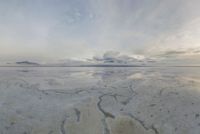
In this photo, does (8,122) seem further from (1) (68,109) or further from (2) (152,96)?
(2) (152,96)

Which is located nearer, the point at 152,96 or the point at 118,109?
the point at 118,109

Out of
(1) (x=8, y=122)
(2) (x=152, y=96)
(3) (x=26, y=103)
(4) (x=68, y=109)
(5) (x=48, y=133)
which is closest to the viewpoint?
(5) (x=48, y=133)

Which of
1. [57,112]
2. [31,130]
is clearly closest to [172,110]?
[57,112]

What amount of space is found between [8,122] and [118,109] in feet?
17.7

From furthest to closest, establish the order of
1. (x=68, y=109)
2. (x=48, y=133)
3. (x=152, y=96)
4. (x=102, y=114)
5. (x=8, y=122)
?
(x=152, y=96) < (x=68, y=109) < (x=102, y=114) < (x=8, y=122) < (x=48, y=133)

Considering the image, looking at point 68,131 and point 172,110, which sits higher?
point 172,110

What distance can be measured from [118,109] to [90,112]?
1588mm

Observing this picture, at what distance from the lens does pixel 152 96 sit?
1184 cm

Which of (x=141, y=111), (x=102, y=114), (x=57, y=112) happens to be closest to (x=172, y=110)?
(x=141, y=111)

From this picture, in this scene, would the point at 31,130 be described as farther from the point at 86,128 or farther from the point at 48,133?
the point at 86,128

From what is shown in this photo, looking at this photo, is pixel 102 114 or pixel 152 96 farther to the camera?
pixel 152 96

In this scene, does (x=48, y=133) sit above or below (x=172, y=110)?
below

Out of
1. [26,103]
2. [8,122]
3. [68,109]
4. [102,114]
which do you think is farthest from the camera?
[26,103]

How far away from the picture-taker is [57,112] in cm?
909
